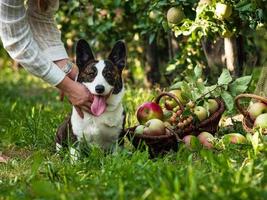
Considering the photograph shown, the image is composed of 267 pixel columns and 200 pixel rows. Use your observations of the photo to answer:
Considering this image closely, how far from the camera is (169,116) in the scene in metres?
3.90

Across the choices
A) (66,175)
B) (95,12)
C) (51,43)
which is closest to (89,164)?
(66,175)

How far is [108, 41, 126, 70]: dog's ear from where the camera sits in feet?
12.0

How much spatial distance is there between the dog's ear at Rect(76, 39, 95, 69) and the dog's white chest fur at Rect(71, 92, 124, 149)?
26 centimetres

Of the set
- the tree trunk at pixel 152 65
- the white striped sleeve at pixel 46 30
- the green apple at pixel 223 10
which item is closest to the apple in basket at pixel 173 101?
the green apple at pixel 223 10

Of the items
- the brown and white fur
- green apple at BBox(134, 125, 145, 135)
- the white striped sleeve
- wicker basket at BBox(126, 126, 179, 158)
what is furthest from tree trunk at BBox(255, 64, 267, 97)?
the white striped sleeve

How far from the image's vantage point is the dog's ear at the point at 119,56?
12.0 feet

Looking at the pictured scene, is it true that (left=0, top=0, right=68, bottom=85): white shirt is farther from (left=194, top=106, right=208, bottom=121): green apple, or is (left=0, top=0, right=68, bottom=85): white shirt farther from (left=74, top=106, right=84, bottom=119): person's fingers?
(left=194, top=106, right=208, bottom=121): green apple

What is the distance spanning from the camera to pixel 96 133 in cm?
361

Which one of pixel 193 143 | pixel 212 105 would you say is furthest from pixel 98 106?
pixel 212 105

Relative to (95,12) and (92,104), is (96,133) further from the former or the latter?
(95,12)

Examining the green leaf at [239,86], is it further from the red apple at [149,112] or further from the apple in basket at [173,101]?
the red apple at [149,112]

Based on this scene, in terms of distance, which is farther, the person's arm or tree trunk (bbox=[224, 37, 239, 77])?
tree trunk (bbox=[224, 37, 239, 77])

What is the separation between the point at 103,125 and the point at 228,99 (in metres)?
0.81

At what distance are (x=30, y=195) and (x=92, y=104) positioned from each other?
92cm
